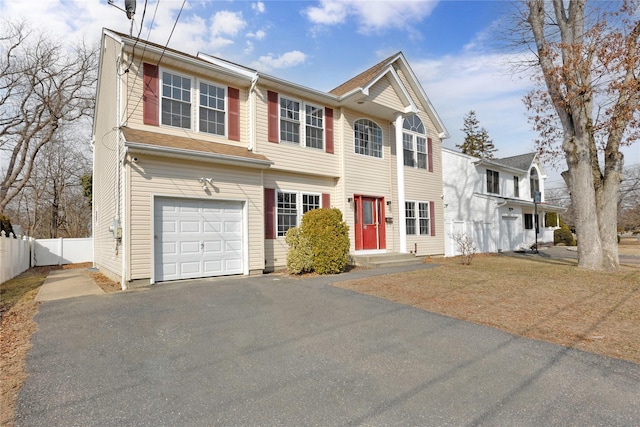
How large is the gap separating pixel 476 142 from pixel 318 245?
4064 centimetres

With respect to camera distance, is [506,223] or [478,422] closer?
[478,422]

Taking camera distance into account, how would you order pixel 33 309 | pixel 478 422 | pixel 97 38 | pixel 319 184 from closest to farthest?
pixel 478 422 < pixel 33 309 < pixel 319 184 < pixel 97 38

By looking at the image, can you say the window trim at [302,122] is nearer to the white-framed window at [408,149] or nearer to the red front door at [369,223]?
the red front door at [369,223]

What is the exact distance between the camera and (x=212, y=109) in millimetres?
9703

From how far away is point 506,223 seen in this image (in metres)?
20.3

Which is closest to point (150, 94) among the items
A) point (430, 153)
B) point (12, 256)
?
point (12, 256)

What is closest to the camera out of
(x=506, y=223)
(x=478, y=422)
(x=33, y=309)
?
(x=478, y=422)

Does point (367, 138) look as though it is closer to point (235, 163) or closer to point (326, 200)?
point (326, 200)

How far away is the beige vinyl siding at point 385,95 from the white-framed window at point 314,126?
2.04 m

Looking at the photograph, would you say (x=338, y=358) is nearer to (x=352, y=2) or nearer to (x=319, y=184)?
(x=319, y=184)

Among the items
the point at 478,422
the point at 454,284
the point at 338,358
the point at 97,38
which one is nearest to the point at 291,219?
the point at 454,284

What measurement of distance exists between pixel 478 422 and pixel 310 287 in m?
5.35

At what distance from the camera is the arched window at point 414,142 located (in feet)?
47.1

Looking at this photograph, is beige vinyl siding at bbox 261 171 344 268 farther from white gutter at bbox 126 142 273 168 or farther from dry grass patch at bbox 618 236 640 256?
dry grass patch at bbox 618 236 640 256
